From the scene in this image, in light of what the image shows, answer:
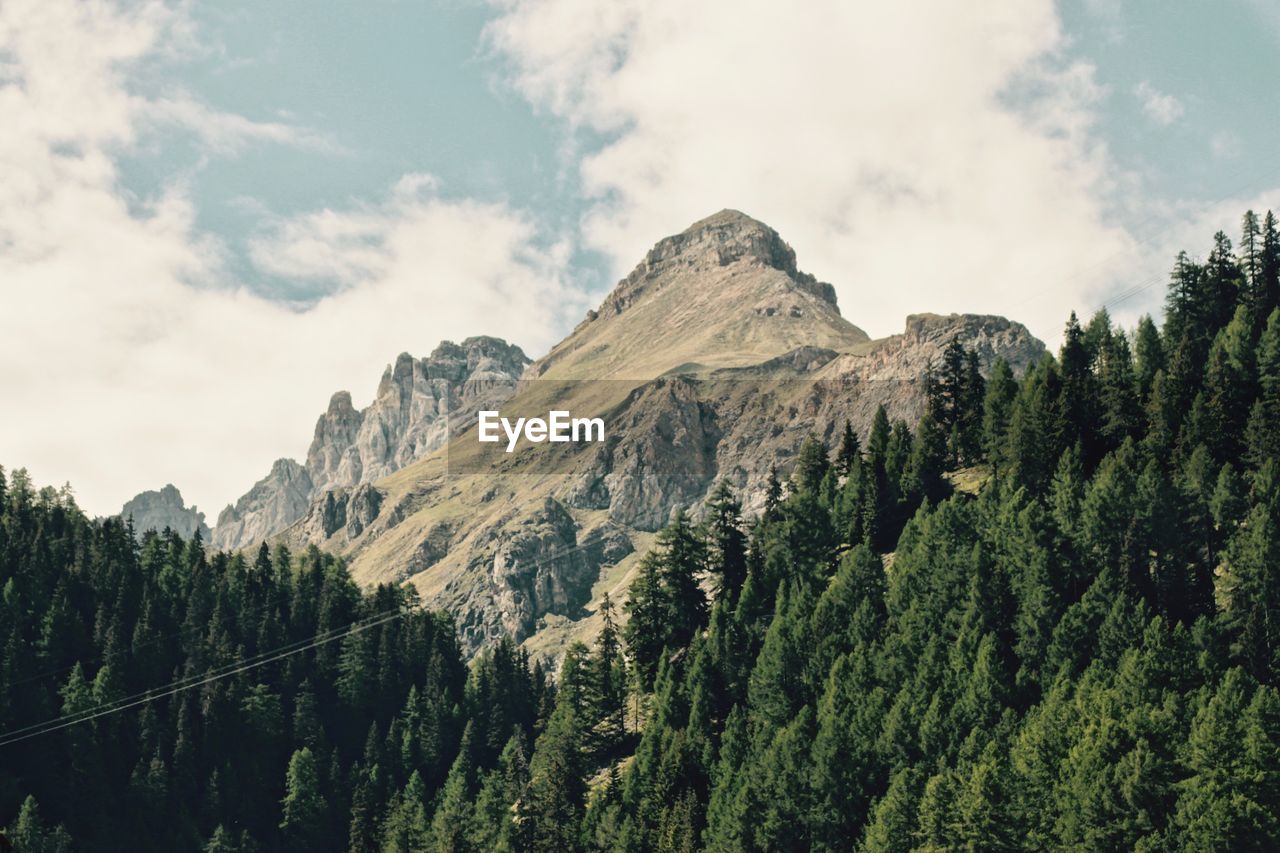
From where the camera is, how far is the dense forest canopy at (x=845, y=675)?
367 ft

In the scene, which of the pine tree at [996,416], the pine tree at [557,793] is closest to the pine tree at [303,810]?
the pine tree at [557,793]

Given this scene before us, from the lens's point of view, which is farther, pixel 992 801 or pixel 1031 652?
pixel 1031 652

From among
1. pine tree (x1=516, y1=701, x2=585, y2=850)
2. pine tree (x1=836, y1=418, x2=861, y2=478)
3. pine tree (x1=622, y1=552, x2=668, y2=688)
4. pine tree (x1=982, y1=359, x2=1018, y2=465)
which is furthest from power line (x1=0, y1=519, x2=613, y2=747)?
pine tree (x1=982, y1=359, x2=1018, y2=465)

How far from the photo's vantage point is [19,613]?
7318 inches

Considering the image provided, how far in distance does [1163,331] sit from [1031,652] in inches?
2430

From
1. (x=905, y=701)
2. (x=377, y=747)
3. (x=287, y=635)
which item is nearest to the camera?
(x=905, y=701)

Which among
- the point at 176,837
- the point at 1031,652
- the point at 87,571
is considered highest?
the point at 87,571

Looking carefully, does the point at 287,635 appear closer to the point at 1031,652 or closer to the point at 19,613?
the point at 19,613

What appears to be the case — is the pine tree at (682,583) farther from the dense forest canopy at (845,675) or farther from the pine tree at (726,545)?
the pine tree at (726,545)

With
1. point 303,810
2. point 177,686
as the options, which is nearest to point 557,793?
point 303,810

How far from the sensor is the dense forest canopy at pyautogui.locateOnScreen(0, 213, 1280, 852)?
112000mm

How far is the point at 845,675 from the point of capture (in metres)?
134

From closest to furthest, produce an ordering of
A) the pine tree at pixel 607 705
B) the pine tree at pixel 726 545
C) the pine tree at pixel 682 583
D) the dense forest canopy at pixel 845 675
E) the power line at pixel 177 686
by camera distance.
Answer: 1. the dense forest canopy at pixel 845 675
2. the pine tree at pixel 607 705
3. the pine tree at pixel 682 583
4. the pine tree at pixel 726 545
5. the power line at pixel 177 686

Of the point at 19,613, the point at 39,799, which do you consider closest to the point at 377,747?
the point at 39,799
